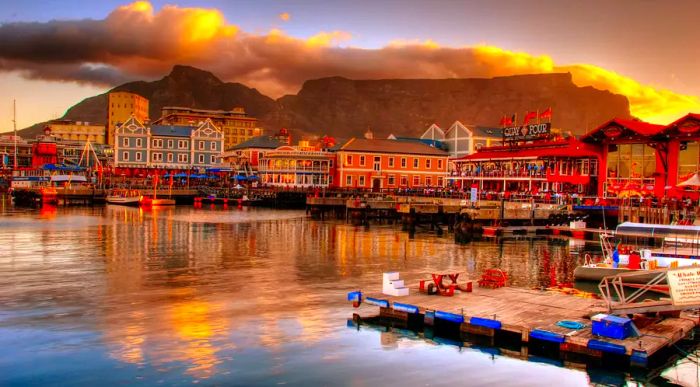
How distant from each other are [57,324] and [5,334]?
68.2 inches

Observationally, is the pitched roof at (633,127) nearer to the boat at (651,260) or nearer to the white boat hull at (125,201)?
the boat at (651,260)

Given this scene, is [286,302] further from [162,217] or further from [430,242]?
[162,217]

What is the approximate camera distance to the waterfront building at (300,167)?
11381 cm

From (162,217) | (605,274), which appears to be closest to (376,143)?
(162,217)

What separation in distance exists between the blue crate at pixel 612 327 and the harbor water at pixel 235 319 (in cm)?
105

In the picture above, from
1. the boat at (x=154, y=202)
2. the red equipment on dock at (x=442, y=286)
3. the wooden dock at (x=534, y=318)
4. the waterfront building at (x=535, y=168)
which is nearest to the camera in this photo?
the wooden dock at (x=534, y=318)

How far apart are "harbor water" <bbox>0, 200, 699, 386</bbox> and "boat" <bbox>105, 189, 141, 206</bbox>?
178 ft

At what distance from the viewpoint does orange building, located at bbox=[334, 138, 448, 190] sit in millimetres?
111125

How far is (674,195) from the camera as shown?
192 feet

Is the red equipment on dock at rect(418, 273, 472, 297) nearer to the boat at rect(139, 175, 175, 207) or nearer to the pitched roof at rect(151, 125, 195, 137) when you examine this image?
the boat at rect(139, 175, 175, 207)

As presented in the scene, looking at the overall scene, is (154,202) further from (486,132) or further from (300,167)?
(486,132)

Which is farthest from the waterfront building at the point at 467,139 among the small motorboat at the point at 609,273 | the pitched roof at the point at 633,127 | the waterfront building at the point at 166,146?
the small motorboat at the point at 609,273

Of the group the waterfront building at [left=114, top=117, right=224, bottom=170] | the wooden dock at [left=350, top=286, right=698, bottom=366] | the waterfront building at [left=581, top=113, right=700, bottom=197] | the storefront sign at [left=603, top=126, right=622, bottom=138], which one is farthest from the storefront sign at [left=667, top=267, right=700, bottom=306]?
the waterfront building at [left=114, top=117, right=224, bottom=170]

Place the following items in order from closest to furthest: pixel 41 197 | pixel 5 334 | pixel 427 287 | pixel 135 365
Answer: pixel 135 365, pixel 5 334, pixel 427 287, pixel 41 197
